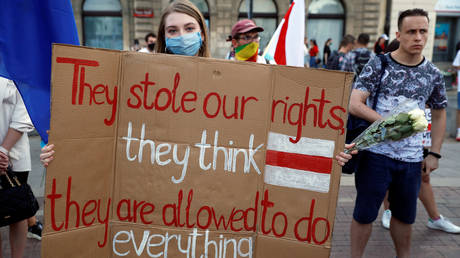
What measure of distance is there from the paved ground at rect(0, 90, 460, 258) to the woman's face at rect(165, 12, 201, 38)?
2.18m

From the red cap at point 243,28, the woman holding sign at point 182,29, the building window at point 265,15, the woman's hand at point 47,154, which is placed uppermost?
the building window at point 265,15

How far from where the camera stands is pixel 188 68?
171cm

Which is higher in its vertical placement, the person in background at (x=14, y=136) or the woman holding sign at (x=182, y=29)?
the woman holding sign at (x=182, y=29)

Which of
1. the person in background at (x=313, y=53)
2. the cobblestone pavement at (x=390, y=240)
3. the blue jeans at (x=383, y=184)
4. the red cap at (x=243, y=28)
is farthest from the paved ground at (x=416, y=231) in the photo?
the person in background at (x=313, y=53)

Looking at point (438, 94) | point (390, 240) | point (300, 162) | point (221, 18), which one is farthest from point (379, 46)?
point (221, 18)

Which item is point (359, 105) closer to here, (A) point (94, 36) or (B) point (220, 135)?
(B) point (220, 135)

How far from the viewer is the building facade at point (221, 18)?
16125mm

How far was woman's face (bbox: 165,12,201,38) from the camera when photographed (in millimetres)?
2061

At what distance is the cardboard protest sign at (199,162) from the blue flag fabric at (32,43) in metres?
0.41

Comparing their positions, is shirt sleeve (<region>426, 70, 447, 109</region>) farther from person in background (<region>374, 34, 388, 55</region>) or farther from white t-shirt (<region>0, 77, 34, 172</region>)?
person in background (<region>374, 34, 388, 55</region>)

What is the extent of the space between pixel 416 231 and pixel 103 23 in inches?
628

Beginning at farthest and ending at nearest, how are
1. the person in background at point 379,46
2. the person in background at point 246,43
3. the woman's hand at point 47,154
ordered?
1. the person in background at point 379,46
2. the person in background at point 246,43
3. the woman's hand at point 47,154

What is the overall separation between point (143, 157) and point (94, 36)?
54.8 feet

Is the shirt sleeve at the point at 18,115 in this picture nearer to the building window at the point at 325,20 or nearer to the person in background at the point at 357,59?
the person in background at the point at 357,59
